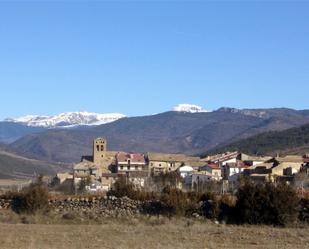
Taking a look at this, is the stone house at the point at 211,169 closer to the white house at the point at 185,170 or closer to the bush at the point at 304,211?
the white house at the point at 185,170

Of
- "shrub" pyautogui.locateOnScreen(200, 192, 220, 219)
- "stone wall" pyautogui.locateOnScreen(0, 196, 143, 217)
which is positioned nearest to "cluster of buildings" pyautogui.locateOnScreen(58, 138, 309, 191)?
"stone wall" pyautogui.locateOnScreen(0, 196, 143, 217)

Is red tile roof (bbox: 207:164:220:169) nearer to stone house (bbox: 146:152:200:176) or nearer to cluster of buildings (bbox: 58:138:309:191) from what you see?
cluster of buildings (bbox: 58:138:309:191)

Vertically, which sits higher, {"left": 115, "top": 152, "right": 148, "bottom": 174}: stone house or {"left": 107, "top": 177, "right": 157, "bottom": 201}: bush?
{"left": 115, "top": 152, "right": 148, "bottom": 174}: stone house

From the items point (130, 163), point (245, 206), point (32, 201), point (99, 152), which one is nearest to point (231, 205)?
point (245, 206)

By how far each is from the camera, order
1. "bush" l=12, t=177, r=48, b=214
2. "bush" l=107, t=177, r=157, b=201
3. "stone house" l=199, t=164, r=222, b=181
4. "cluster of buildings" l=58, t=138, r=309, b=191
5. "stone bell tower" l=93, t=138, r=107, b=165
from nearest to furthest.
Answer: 1. "bush" l=12, t=177, r=48, b=214
2. "bush" l=107, t=177, r=157, b=201
3. "cluster of buildings" l=58, t=138, r=309, b=191
4. "stone house" l=199, t=164, r=222, b=181
5. "stone bell tower" l=93, t=138, r=107, b=165

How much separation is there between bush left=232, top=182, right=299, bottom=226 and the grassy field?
1.60 m

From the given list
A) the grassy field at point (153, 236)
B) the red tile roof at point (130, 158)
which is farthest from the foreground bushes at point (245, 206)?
the red tile roof at point (130, 158)

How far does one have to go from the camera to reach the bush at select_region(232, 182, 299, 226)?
106ft

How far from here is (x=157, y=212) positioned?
35.4 metres

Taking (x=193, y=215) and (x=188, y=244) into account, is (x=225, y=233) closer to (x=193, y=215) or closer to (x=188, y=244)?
(x=188, y=244)

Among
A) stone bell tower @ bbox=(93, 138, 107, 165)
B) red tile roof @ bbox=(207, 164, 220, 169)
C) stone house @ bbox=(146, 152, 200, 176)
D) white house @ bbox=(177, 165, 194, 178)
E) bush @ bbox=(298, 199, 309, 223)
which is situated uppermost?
stone bell tower @ bbox=(93, 138, 107, 165)

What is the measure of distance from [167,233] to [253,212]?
23.8ft

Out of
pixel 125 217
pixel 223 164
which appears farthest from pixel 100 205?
pixel 223 164

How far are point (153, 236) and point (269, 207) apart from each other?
29.6 ft
